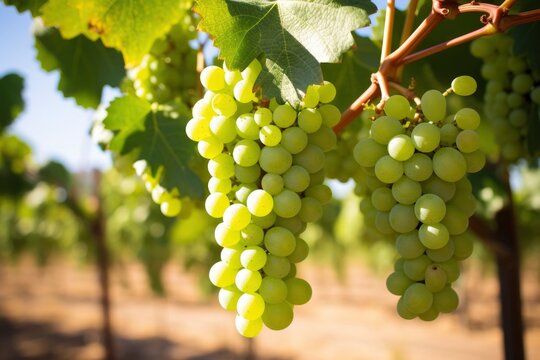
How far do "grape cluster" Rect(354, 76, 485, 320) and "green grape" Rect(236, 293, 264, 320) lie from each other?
216mm

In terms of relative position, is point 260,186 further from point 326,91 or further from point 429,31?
point 429,31

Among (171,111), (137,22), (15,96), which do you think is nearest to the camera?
(137,22)

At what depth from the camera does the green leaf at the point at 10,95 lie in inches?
84.1

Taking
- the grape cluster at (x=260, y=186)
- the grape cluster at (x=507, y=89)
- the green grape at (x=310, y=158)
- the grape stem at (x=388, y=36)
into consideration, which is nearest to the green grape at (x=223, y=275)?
the grape cluster at (x=260, y=186)

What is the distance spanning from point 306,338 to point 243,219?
9381 mm

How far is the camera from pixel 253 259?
0.71m

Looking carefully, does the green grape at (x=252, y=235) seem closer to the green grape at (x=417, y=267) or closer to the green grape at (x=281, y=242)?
the green grape at (x=281, y=242)

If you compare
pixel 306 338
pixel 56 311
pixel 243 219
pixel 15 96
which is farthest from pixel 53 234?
pixel 243 219

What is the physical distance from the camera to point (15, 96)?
7.07 feet

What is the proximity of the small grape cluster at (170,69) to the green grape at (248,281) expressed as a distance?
2.13 ft

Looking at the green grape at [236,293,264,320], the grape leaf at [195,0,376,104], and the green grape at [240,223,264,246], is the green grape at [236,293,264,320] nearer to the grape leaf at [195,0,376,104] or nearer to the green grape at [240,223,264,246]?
the green grape at [240,223,264,246]

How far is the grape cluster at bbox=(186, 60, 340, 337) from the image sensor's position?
716 mm

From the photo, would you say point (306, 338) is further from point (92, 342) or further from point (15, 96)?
point (15, 96)

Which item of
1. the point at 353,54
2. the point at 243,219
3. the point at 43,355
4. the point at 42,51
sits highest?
the point at 42,51
